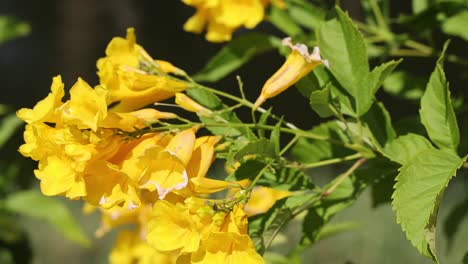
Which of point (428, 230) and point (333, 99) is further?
point (333, 99)

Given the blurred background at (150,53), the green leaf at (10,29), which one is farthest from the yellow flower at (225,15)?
the blurred background at (150,53)

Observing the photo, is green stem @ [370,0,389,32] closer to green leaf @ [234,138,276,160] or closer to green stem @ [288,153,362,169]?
green stem @ [288,153,362,169]

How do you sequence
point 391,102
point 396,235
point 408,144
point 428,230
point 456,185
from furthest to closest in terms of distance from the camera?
point 391,102 → point 456,185 → point 396,235 → point 408,144 → point 428,230

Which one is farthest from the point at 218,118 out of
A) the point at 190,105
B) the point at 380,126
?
the point at 380,126

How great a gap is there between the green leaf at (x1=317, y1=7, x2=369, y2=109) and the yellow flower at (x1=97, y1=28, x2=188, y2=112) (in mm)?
202

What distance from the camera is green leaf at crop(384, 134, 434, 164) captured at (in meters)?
1.08

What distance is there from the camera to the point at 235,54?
1.65m

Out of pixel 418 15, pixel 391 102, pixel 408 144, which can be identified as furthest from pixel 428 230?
pixel 391 102

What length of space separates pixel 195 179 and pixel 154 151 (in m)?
0.06

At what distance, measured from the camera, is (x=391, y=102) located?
15.2ft

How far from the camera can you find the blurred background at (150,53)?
3.28 m

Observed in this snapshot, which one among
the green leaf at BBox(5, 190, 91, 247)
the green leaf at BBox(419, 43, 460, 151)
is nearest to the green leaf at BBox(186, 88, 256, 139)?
the green leaf at BBox(419, 43, 460, 151)

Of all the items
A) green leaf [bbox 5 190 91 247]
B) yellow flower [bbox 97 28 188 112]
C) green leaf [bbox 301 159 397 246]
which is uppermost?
yellow flower [bbox 97 28 188 112]

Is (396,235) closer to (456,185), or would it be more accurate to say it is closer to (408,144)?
(456,185)
